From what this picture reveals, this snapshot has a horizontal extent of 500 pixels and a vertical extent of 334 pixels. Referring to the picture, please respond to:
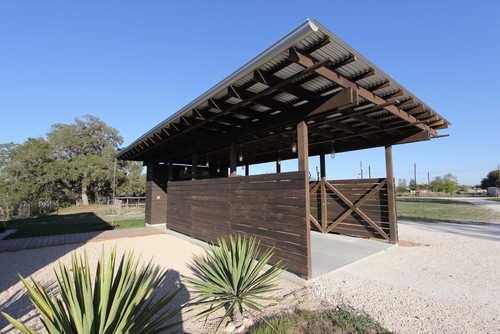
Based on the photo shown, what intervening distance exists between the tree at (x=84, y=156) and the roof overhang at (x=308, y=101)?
75.6 ft

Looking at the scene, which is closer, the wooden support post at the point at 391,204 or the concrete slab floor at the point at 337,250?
the concrete slab floor at the point at 337,250

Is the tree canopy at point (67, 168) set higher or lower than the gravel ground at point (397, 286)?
higher

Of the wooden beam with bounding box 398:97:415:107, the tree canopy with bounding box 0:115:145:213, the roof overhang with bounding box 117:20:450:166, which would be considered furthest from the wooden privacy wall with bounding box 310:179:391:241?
the tree canopy with bounding box 0:115:145:213

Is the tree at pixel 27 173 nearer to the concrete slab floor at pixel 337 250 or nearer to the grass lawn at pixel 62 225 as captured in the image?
the grass lawn at pixel 62 225

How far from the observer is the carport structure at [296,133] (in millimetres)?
3395

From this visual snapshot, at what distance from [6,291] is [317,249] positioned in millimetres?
5827

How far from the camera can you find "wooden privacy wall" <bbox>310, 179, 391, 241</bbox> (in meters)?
6.59

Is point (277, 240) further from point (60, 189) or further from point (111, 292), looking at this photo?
point (60, 189)

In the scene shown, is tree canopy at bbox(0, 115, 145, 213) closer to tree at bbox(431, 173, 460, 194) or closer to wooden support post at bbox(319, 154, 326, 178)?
wooden support post at bbox(319, 154, 326, 178)

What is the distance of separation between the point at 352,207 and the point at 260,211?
371 centimetres

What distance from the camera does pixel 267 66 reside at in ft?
11.1

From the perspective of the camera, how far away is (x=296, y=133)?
6188mm

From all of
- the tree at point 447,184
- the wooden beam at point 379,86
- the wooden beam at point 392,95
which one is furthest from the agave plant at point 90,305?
the tree at point 447,184

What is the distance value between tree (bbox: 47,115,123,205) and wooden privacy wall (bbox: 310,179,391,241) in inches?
1016
